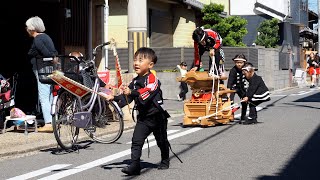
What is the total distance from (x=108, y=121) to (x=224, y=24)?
22.2 metres

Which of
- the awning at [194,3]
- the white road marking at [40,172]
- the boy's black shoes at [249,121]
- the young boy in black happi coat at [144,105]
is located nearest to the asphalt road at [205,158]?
the white road marking at [40,172]

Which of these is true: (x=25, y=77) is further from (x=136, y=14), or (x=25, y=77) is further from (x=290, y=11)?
(x=290, y=11)

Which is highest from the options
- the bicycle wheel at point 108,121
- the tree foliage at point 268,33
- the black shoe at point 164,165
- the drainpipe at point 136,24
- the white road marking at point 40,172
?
the tree foliage at point 268,33

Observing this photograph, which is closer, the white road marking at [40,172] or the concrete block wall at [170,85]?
the white road marking at [40,172]

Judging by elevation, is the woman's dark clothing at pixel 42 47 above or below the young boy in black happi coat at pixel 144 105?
above

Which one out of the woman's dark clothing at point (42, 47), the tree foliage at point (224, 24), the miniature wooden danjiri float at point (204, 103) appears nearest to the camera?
the woman's dark clothing at point (42, 47)

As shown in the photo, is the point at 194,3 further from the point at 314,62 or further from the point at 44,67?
the point at 44,67

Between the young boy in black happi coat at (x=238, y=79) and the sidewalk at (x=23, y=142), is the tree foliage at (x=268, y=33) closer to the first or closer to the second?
the young boy in black happi coat at (x=238, y=79)

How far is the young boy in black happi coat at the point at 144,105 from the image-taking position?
22.0 ft

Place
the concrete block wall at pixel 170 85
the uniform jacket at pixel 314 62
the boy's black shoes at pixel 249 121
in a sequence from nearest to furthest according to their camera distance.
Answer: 1. the boy's black shoes at pixel 249 121
2. the concrete block wall at pixel 170 85
3. the uniform jacket at pixel 314 62

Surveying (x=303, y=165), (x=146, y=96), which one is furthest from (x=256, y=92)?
(x=146, y=96)

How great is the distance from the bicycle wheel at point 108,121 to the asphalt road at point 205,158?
0.19 meters

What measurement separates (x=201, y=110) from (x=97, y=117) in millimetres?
3269

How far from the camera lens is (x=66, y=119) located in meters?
8.36
